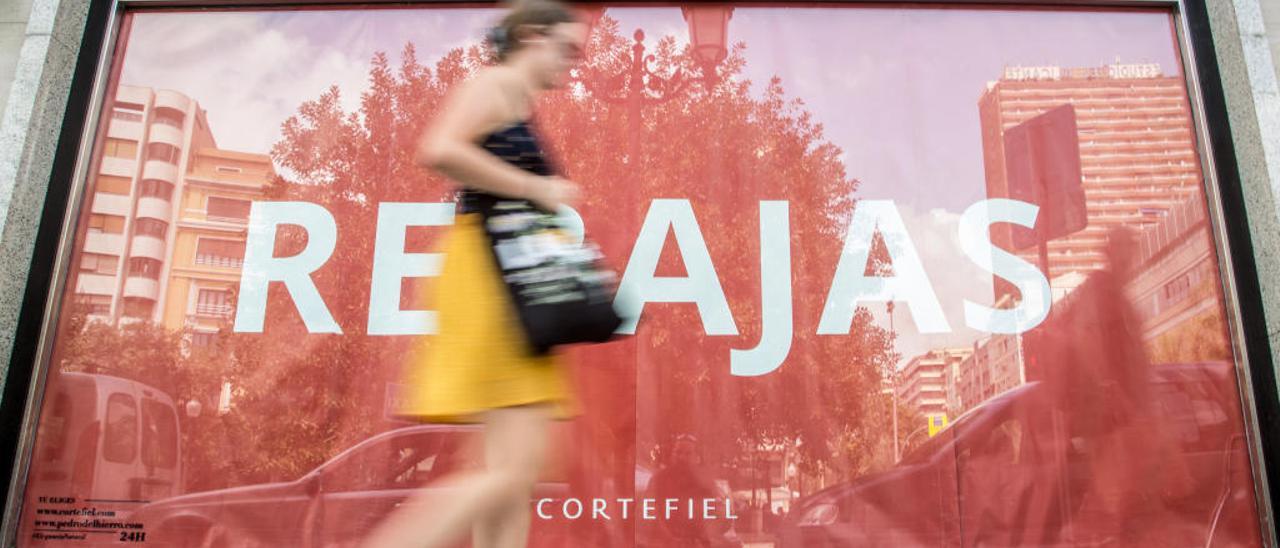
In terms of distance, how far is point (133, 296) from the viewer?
12.6 ft

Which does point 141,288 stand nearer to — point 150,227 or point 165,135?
point 150,227

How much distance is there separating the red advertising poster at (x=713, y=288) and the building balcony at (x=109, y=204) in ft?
0.04

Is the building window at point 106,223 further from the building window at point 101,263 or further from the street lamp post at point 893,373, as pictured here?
the street lamp post at point 893,373

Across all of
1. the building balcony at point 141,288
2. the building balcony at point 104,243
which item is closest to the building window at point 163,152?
the building balcony at point 104,243

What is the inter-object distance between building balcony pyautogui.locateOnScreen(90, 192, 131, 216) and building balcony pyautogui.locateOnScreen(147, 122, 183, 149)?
30 cm

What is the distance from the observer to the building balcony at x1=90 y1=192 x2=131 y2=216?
3.89 metres

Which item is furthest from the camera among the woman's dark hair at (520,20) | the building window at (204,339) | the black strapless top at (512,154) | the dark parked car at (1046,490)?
the building window at (204,339)

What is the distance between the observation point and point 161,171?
157 inches

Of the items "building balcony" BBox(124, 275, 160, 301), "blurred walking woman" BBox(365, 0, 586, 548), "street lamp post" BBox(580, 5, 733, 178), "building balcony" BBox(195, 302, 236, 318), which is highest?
"street lamp post" BBox(580, 5, 733, 178)

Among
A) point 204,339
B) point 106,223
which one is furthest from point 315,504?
point 106,223

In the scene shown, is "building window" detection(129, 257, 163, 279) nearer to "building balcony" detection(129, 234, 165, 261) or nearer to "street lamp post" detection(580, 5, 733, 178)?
"building balcony" detection(129, 234, 165, 261)

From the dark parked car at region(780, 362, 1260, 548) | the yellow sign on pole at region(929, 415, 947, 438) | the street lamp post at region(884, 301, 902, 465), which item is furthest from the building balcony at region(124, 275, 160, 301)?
the yellow sign on pole at region(929, 415, 947, 438)

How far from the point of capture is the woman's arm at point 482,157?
1951 millimetres

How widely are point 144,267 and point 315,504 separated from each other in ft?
4.36
